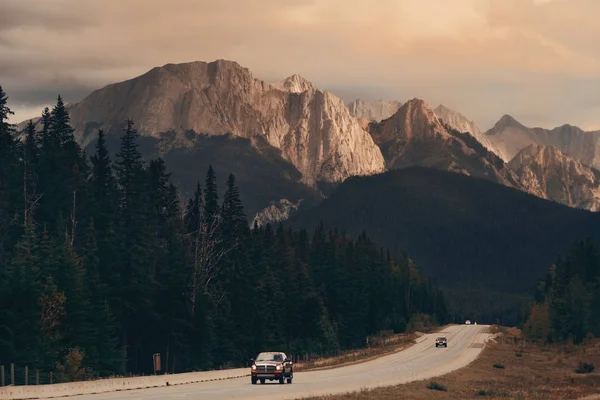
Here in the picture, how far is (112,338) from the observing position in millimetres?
99812

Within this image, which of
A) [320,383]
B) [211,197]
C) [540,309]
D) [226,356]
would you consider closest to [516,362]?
[226,356]

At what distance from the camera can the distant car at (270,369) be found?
65438mm

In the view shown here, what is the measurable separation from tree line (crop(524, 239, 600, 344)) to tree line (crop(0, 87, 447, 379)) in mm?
42231

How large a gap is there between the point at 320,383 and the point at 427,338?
362 feet

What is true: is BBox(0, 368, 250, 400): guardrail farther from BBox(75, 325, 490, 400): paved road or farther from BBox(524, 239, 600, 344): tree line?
BBox(524, 239, 600, 344): tree line

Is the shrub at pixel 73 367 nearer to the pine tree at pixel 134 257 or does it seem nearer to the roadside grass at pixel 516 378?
the pine tree at pixel 134 257

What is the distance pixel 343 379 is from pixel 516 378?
84.0 feet

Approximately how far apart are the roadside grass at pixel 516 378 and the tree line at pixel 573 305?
8.24 metres

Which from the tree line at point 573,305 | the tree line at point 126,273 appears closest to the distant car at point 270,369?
the tree line at point 126,273

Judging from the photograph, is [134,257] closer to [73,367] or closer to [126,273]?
[126,273]

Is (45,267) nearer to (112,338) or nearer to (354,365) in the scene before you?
(112,338)

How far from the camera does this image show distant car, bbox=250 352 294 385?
65438 mm

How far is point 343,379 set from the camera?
2886 inches

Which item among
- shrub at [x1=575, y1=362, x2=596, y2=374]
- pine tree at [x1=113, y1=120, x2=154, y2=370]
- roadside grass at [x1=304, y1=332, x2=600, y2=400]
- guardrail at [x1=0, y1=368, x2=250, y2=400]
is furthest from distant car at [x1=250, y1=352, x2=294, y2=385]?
shrub at [x1=575, y1=362, x2=596, y2=374]
